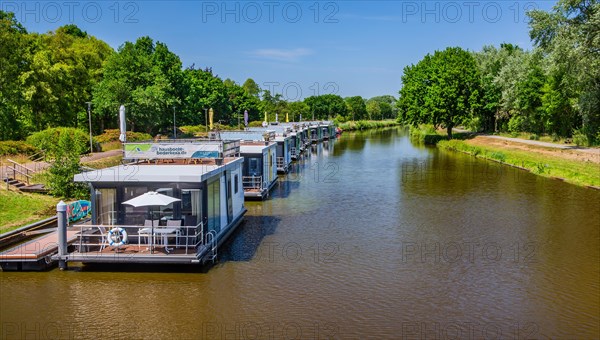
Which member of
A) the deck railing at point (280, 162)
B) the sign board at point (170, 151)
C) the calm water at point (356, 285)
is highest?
the sign board at point (170, 151)

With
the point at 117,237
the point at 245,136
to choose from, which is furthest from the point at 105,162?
the point at 117,237

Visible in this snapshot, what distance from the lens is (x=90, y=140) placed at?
1847 inches

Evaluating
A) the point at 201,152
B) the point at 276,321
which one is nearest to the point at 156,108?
the point at 201,152

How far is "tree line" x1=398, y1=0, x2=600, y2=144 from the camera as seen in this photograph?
47.4 m

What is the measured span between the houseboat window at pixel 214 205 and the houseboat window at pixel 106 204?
139 inches

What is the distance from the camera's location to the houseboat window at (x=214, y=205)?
19.6 m

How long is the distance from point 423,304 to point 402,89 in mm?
103182

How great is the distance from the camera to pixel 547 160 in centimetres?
4909

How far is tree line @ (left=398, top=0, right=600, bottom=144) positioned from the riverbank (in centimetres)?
508

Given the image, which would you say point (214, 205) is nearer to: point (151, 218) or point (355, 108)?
point (151, 218)

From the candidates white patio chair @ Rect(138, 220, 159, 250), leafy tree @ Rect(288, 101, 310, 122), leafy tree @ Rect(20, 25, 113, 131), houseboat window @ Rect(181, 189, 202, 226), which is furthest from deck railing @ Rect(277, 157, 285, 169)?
leafy tree @ Rect(288, 101, 310, 122)

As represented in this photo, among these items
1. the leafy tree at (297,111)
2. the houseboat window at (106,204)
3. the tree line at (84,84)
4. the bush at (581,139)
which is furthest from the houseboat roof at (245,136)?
the leafy tree at (297,111)

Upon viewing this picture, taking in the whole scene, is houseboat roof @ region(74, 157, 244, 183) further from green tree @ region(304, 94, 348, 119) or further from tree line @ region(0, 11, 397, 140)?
green tree @ region(304, 94, 348, 119)

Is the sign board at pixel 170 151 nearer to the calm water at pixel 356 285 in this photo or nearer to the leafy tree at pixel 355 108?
the calm water at pixel 356 285
